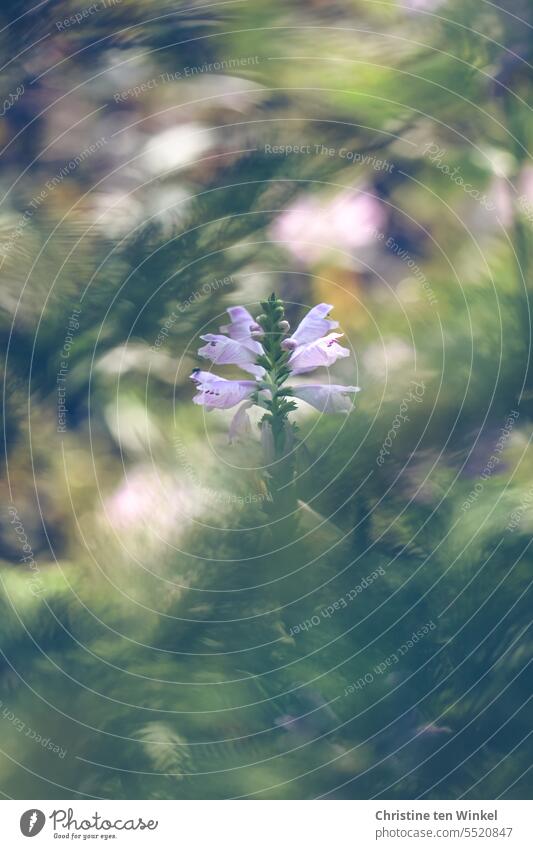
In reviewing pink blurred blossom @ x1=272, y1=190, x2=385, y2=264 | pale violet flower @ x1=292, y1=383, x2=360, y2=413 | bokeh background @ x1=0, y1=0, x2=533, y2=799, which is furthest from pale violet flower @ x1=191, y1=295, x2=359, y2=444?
pink blurred blossom @ x1=272, y1=190, x2=385, y2=264

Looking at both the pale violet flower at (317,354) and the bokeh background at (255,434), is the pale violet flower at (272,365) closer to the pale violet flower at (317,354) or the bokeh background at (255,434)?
the pale violet flower at (317,354)

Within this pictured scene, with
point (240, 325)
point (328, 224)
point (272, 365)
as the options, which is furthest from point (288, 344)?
point (328, 224)

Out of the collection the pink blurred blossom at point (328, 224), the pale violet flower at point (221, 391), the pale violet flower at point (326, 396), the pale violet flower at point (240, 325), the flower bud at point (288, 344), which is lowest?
the pale violet flower at point (221, 391)

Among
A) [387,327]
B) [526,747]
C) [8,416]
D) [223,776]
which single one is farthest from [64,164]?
[526,747]

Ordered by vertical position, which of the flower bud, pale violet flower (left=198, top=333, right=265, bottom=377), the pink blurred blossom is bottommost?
the flower bud

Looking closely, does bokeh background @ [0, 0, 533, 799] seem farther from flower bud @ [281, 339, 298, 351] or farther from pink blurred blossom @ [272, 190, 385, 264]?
flower bud @ [281, 339, 298, 351]

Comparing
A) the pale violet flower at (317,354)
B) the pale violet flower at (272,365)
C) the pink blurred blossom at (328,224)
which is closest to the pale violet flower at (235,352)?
the pale violet flower at (272,365)

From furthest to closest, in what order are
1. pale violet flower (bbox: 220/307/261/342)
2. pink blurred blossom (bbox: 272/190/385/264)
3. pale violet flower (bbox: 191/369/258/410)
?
pink blurred blossom (bbox: 272/190/385/264) < pale violet flower (bbox: 220/307/261/342) < pale violet flower (bbox: 191/369/258/410)
